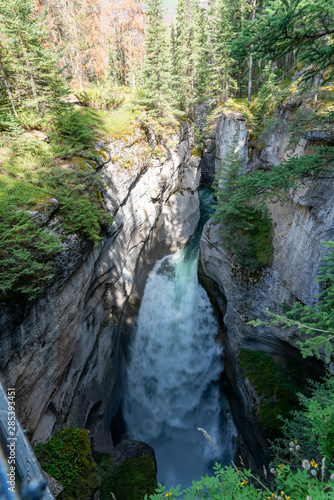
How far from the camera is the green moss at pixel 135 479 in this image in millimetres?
8547

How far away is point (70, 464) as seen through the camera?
455cm

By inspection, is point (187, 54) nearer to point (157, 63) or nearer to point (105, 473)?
point (157, 63)

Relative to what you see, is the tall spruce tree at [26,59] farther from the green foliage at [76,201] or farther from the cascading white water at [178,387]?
the cascading white water at [178,387]

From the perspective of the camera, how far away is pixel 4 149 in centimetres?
807

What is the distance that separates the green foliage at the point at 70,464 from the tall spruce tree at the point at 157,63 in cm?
1932

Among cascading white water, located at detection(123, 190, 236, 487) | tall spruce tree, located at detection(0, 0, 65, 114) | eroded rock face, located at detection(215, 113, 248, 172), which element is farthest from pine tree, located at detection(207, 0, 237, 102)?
cascading white water, located at detection(123, 190, 236, 487)

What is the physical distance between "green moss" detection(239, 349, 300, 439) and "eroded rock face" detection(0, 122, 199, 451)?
679cm

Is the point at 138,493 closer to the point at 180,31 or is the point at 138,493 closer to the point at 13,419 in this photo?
the point at 13,419

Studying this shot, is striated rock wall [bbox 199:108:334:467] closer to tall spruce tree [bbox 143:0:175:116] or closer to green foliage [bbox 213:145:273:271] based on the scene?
green foliage [bbox 213:145:273:271]

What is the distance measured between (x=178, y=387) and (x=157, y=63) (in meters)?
22.4

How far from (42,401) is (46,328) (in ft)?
7.02

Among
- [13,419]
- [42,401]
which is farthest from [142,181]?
[13,419]

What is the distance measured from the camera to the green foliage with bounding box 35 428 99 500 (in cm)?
434

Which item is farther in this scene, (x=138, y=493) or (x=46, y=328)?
(x=138, y=493)
